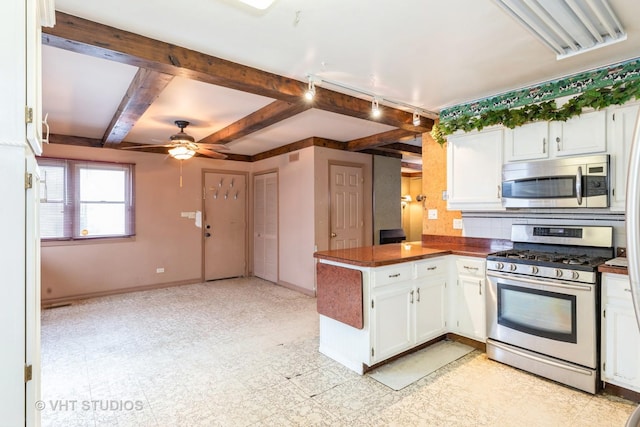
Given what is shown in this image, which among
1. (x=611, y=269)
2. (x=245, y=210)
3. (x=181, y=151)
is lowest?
(x=611, y=269)

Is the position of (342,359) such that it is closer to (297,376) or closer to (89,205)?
(297,376)

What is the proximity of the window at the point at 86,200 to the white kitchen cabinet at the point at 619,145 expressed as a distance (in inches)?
245

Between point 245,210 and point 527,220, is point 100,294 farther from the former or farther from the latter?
point 527,220

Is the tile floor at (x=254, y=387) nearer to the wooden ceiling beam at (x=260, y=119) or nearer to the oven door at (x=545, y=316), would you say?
the oven door at (x=545, y=316)

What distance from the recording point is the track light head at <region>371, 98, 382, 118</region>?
11.1ft

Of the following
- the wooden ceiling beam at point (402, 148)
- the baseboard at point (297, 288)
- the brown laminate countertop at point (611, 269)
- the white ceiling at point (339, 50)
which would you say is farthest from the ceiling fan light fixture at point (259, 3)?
the wooden ceiling beam at point (402, 148)

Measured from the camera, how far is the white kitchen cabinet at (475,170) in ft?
10.9

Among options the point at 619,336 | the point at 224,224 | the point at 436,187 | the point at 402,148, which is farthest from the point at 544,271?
the point at 224,224

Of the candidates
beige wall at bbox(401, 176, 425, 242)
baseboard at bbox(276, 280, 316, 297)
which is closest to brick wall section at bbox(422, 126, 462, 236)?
baseboard at bbox(276, 280, 316, 297)

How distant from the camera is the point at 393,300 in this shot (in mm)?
2805

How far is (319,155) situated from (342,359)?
334 cm

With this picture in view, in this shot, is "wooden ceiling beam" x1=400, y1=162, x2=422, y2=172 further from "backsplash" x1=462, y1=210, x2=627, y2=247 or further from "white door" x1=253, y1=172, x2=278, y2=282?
"backsplash" x1=462, y1=210, x2=627, y2=247

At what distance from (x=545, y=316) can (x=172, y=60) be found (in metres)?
3.47

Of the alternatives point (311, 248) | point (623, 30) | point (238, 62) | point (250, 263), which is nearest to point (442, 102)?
point (623, 30)
